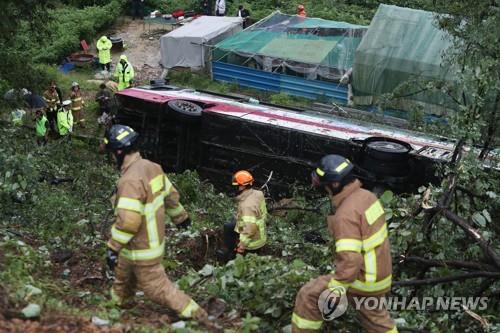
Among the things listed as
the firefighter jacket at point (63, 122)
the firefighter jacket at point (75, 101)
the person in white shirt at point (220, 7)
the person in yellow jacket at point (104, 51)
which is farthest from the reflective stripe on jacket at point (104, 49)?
the person in white shirt at point (220, 7)

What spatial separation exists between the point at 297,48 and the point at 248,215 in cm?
1125

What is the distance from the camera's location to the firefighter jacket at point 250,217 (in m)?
6.86

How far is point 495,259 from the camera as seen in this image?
18.5 feet

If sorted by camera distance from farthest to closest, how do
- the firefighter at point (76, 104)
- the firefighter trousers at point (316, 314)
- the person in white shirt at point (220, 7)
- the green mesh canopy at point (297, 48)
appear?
the person in white shirt at point (220, 7) < the green mesh canopy at point (297, 48) < the firefighter at point (76, 104) < the firefighter trousers at point (316, 314)

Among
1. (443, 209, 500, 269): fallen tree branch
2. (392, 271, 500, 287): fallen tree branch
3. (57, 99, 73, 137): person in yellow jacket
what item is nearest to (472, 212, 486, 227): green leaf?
(443, 209, 500, 269): fallen tree branch

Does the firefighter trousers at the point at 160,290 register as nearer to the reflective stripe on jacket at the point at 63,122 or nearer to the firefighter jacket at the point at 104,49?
the reflective stripe on jacket at the point at 63,122

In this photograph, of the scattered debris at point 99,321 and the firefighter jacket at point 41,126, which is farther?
the firefighter jacket at point 41,126

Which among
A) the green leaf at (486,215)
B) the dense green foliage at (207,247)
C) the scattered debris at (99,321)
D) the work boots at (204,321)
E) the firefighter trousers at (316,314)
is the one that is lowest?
the dense green foliage at (207,247)

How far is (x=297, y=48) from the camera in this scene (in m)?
17.4

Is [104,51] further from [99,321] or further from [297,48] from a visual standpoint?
[99,321]

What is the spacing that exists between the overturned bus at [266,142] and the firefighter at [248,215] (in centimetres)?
316

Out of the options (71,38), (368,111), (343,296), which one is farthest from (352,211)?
(71,38)

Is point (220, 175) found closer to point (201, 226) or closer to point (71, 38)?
point (201, 226)

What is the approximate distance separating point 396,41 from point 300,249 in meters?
9.13
